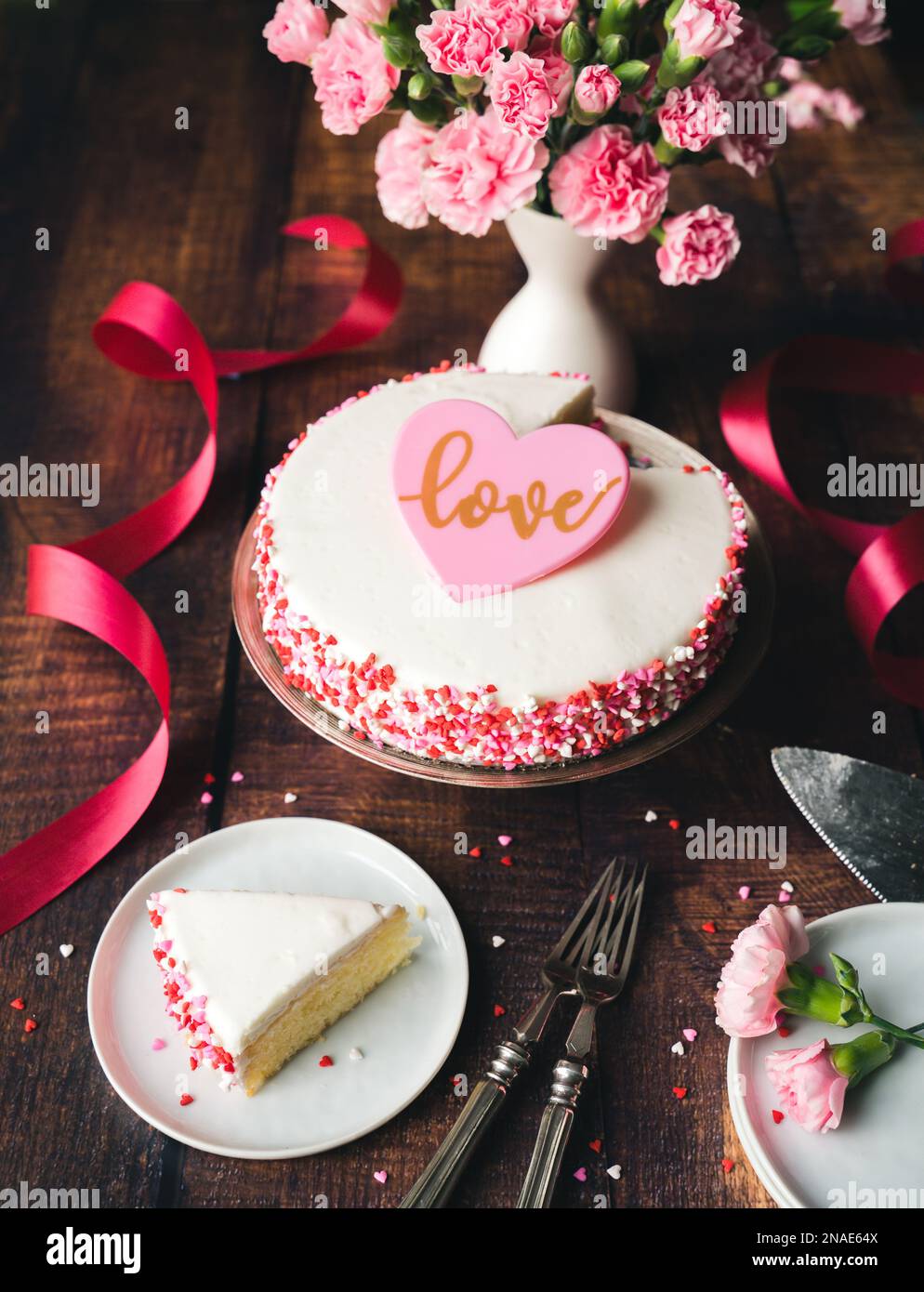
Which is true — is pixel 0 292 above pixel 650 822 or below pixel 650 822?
above

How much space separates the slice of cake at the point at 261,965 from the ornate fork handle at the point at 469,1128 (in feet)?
0.58

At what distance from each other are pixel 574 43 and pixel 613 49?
0.05 metres

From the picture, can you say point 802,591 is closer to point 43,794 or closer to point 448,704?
point 448,704

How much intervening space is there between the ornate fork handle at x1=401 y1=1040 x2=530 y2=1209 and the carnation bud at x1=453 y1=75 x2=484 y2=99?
115cm

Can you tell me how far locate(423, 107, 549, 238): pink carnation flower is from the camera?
1.55 metres

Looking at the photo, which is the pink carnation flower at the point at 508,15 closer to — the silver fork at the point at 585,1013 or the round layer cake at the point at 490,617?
the round layer cake at the point at 490,617

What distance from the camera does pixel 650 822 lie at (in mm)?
1586

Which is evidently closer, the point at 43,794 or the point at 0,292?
the point at 43,794

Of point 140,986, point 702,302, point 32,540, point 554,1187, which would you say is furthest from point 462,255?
point 554,1187

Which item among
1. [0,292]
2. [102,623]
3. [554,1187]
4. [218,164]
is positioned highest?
[218,164]

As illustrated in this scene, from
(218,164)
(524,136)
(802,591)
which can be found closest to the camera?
(524,136)

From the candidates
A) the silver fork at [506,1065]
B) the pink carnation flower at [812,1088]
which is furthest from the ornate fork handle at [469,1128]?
the pink carnation flower at [812,1088]

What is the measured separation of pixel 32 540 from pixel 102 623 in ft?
0.89

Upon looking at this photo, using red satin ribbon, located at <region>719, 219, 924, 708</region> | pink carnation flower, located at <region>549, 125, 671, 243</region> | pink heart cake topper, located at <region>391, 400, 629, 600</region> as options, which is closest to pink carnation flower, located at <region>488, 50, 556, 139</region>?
pink carnation flower, located at <region>549, 125, 671, 243</region>
